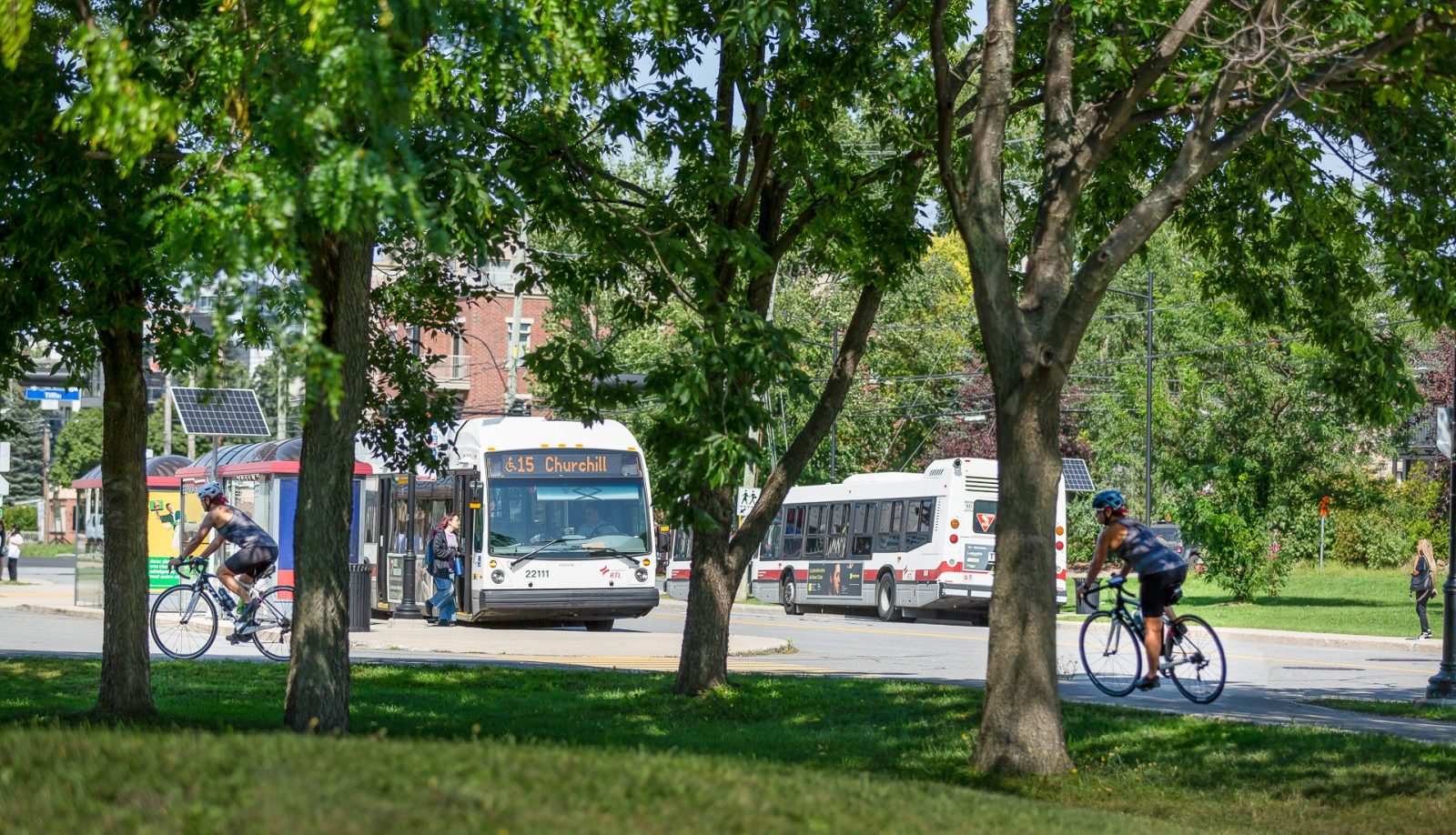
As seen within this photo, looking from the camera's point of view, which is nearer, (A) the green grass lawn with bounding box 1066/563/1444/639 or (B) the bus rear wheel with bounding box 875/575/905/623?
(A) the green grass lawn with bounding box 1066/563/1444/639

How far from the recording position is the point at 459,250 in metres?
11.0

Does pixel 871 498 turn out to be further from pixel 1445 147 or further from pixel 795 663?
pixel 1445 147

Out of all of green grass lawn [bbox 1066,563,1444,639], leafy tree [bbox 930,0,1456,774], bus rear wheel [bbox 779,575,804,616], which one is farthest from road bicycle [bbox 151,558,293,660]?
bus rear wheel [bbox 779,575,804,616]

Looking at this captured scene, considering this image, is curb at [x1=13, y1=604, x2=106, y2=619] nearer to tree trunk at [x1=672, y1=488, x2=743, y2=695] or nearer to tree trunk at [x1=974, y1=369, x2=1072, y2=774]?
tree trunk at [x1=672, y1=488, x2=743, y2=695]

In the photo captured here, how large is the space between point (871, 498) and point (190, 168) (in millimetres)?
28033

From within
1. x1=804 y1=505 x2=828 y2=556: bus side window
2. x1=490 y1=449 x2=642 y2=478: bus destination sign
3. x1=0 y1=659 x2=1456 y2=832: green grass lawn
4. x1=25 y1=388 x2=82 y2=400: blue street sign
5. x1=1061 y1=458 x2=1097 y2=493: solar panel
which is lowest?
x1=0 y1=659 x2=1456 y2=832: green grass lawn

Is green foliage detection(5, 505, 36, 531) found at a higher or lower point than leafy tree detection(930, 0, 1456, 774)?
lower

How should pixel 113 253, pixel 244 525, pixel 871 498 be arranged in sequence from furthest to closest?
pixel 871 498 → pixel 244 525 → pixel 113 253

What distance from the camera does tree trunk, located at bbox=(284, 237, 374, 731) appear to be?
9.91m

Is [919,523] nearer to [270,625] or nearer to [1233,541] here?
[1233,541]

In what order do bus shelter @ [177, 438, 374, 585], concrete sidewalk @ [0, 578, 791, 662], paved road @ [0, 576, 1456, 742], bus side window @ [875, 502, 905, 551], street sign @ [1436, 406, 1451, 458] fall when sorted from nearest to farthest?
paved road @ [0, 576, 1456, 742], street sign @ [1436, 406, 1451, 458], concrete sidewalk @ [0, 578, 791, 662], bus shelter @ [177, 438, 374, 585], bus side window @ [875, 502, 905, 551]

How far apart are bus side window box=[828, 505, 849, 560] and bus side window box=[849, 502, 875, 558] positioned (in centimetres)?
34

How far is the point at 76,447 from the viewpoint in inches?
3588

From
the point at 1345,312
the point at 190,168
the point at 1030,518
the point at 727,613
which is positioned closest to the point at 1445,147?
the point at 1345,312
